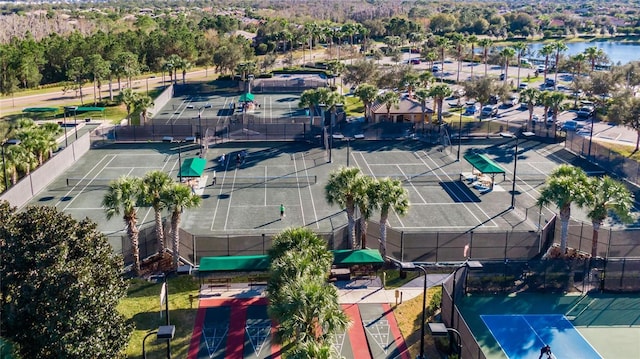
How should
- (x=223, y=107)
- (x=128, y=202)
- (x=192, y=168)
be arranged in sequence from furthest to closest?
1. (x=223, y=107)
2. (x=192, y=168)
3. (x=128, y=202)

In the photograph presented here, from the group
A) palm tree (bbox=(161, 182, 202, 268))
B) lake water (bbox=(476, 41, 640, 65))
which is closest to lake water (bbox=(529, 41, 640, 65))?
lake water (bbox=(476, 41, 640, 65))

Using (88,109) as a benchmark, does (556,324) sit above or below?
below

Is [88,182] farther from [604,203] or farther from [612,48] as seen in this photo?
[612,48]

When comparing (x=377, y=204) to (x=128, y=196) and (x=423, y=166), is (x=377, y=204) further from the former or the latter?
(x=423, y=166)

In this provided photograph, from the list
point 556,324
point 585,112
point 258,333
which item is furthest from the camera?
point 585,112

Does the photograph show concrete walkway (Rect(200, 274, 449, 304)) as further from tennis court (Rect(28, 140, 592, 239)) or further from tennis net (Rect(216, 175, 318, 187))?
tennis net (Rect(216, 175, 318, 187))

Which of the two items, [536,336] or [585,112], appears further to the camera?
[585,112]

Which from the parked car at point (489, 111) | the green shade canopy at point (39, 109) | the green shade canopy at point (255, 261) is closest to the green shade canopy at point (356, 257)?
the green shade canopy at point (255, 261)

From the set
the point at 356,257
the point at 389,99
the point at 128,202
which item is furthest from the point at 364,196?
the point at 389,99
